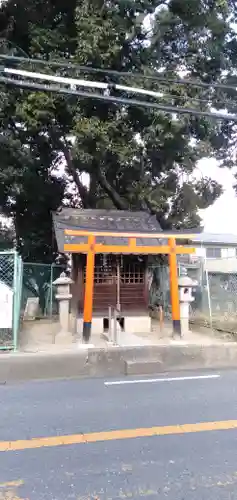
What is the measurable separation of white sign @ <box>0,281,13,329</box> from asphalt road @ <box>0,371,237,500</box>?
1728 mm

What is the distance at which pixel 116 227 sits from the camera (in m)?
12.5

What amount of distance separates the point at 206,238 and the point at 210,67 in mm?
21265

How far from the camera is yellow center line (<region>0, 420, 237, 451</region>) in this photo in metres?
4.21

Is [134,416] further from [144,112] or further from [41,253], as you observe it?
[41,253]

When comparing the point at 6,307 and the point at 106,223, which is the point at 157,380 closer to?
the point at 6,307

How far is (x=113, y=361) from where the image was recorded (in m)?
8.09

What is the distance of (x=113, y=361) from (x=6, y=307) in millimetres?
2329

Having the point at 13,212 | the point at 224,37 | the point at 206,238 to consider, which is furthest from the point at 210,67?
the point at 206,238

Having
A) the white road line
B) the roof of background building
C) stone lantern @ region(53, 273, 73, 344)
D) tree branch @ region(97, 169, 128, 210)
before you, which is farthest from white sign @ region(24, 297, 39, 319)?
the roof of background building

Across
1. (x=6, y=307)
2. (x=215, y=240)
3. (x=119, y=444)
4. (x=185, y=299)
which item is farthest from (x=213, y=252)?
(x=119, y=444)

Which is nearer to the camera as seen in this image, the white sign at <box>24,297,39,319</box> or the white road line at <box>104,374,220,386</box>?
the white road line at <box>104,374,220,386</box>

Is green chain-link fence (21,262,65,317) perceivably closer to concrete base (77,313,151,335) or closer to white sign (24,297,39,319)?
white sign (24,297,39,319)

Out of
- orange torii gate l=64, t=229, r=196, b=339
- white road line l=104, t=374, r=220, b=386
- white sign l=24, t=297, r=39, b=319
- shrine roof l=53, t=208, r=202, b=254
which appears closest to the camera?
white road line l=104, t=374, r=220, b=386

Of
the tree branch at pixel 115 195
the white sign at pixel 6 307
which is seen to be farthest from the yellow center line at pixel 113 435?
the tree branch at pixel 115 195
